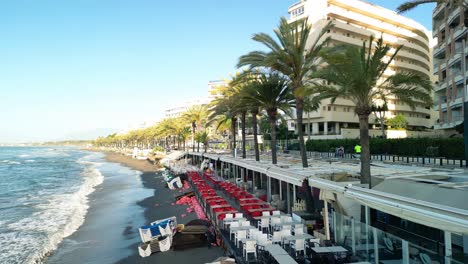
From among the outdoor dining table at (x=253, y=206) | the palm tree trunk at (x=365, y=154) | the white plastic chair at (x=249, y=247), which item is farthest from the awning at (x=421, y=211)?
the outdoor dining table at (x=253, y=206)

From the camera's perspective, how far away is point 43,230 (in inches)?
906

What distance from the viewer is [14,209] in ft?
103

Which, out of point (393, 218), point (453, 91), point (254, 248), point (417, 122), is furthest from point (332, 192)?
point (417, 122)

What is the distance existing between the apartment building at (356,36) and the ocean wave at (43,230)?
39.7 meters

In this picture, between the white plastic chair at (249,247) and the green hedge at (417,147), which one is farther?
the green hedge at (417,147)

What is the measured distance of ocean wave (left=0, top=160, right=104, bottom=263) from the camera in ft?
60.1

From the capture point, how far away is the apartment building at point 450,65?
40969 mm

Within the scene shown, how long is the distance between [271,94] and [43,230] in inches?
677

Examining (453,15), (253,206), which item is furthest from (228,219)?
(453,15)

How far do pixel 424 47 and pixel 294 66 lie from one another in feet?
262

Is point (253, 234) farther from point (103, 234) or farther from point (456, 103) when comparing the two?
point (456, 103)

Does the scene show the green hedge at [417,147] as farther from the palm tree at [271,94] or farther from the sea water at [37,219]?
the sea water at [37,219]

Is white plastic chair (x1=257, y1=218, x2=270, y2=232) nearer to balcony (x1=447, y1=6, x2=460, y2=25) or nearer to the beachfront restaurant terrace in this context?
the beachfront restaurant terrace

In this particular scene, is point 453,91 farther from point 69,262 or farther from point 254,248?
point 69,262
